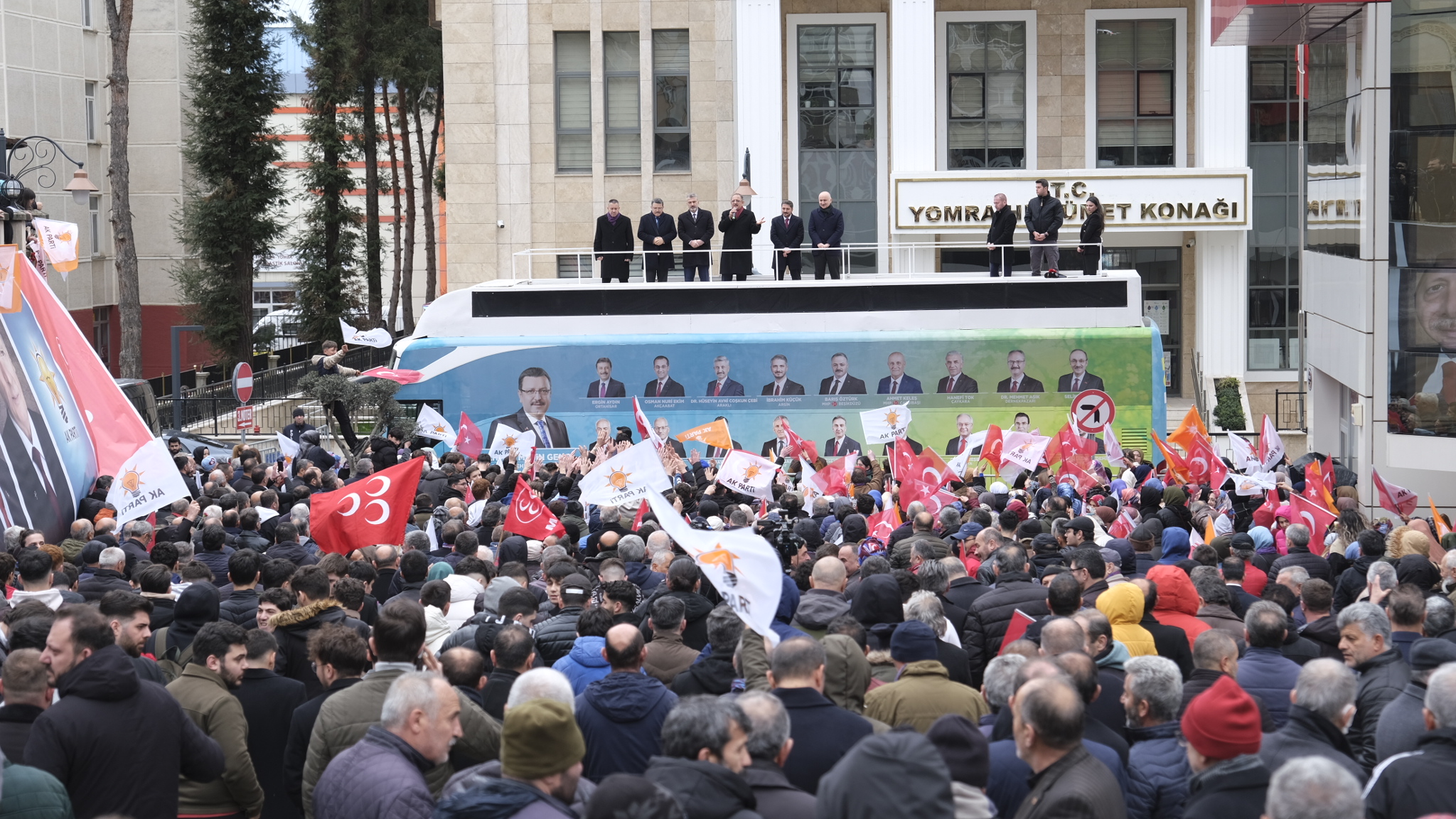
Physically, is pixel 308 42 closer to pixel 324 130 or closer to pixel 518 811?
pixel 324 130

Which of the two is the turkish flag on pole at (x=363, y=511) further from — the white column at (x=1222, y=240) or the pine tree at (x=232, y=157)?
the pine tree at (x=232, y=157)

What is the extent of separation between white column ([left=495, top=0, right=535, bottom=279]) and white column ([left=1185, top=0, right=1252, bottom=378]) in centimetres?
1563

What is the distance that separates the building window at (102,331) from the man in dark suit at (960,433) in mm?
32102

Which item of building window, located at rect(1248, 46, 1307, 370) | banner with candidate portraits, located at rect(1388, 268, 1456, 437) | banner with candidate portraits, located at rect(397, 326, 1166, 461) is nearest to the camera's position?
banner with candidate portraits, located at rect(1388, 268, 1456, 437)

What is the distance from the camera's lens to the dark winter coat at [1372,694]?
24.3 feet

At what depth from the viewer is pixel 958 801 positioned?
17.4 feet

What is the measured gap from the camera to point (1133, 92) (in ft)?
122

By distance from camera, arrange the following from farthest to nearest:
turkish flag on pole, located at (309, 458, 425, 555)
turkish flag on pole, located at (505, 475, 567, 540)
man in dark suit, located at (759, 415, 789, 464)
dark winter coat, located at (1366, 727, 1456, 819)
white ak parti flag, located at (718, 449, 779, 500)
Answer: man in dark suit, located at (759, 415, 789, 464)
white ak parti flag, located at (718, 449, 779, 500)
turkish flag on pole, located at (505, 475, 567, 540)
turkish flag on pole, located at (309, 458, 425, 555)
dark winter coat, located at (1366, 727, 1456, 819)

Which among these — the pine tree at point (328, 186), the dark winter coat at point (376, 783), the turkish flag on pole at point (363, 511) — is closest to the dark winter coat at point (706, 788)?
the dark winter coat at point (376, 783)

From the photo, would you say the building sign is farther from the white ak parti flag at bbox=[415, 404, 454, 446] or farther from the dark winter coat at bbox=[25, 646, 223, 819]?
the dark winter coat at bbox=[25, 646, 223, 819]

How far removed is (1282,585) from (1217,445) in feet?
76.2

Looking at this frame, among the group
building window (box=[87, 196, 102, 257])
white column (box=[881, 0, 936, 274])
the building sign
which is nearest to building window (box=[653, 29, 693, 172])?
white column (box=[881, 0, 936, 274])

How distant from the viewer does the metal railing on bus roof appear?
29.7 meters

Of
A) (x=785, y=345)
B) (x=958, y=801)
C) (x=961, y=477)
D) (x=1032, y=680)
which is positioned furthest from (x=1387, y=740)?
(x=785, y=345)
